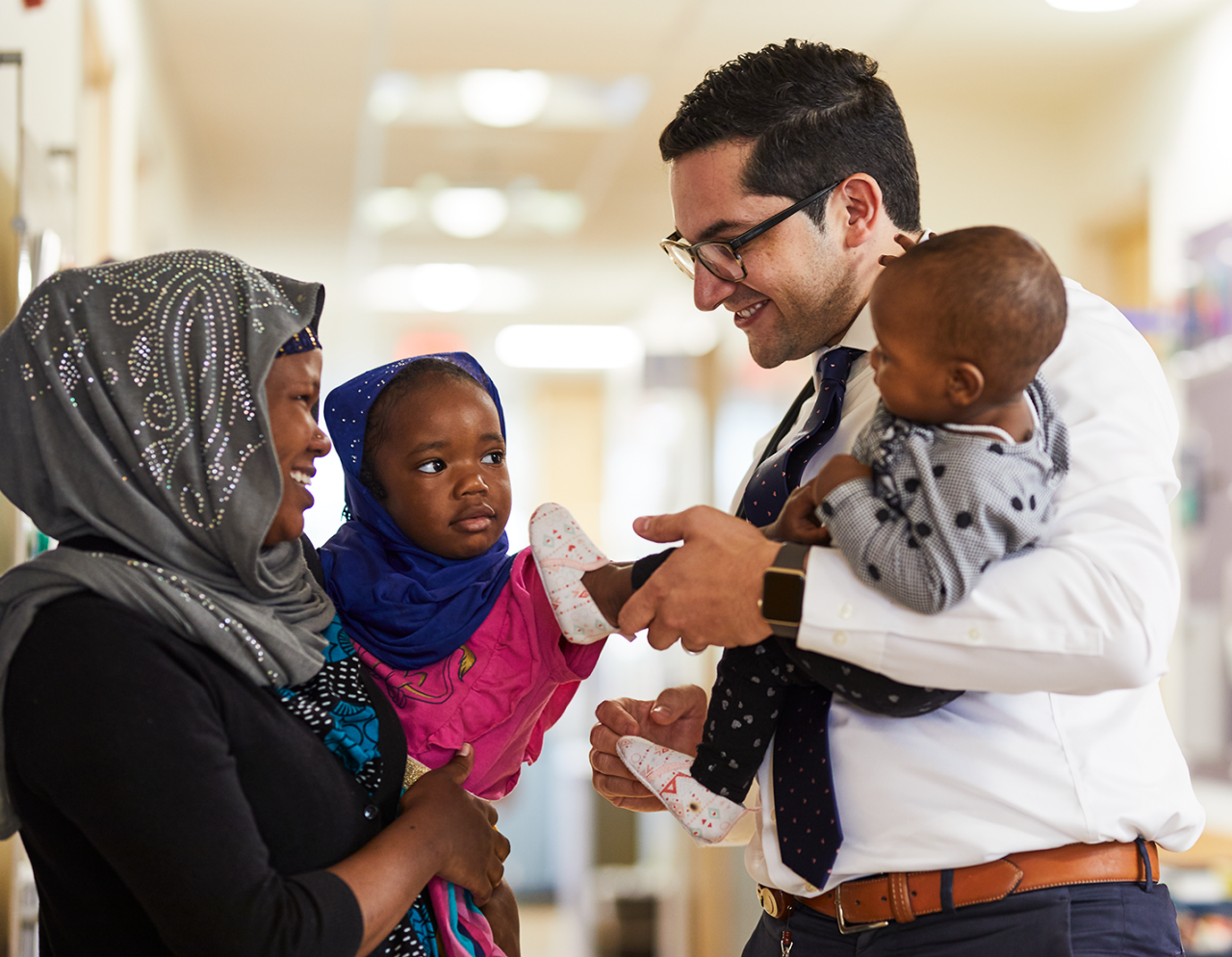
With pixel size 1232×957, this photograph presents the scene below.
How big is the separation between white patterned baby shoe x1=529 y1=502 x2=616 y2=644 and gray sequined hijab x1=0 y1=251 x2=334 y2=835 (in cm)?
38

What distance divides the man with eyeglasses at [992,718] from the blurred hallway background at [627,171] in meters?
1.22

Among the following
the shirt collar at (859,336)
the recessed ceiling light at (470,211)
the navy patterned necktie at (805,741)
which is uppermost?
the recessed ceiling light at (470,211)

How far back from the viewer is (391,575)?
1658 mm

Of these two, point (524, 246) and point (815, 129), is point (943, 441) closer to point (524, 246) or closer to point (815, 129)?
point (815, 129)

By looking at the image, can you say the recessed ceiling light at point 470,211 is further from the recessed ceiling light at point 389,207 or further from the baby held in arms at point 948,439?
the baby held in arms at point 948,439

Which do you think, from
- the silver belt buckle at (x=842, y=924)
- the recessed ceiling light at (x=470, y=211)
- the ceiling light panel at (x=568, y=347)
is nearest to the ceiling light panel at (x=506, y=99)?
the recessed ceiling light at (x=470, y=211)

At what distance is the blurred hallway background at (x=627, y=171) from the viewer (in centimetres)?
351

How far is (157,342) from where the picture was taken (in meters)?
Answer: 1.27

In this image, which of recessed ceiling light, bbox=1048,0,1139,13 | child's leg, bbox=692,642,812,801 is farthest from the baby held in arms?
recessed ceiling light, bbox=1048,0,1139,13

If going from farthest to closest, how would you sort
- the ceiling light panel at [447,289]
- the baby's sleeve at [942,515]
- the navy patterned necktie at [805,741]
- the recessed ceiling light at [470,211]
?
1. the ceiling light panel at [447,289]
2. the recessed ceiling light at [470,211]
3. the navy patterned necktie at [805,741]
4. the baby's sleeve at [942,515]

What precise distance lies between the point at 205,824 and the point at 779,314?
112 cm

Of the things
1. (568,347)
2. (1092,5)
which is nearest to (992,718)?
(1092,5)

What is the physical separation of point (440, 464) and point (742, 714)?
0.55 metres

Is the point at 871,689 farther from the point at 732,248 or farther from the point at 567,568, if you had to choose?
the point at 732,248
